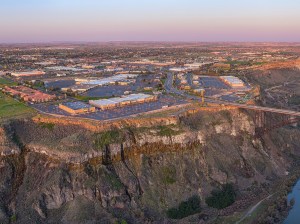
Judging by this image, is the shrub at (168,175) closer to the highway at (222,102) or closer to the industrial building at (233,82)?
the highway at (222,102)

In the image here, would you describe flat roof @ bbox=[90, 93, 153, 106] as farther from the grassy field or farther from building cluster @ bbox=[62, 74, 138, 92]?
building cluster @ bbox=[62, 74, 138, 92]

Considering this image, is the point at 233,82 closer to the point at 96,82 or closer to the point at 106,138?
the point at 96,82

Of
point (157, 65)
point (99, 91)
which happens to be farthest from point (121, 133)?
point (157, 65)

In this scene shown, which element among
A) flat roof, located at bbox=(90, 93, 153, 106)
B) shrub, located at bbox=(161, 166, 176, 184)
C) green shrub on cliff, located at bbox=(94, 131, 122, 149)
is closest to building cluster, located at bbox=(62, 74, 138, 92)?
flat roof, located at bbox=(90, 93, 153, 106)

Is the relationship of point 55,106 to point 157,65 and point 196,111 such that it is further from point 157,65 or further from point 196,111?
point 157,65

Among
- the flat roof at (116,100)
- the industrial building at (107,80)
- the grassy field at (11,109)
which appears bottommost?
the industrial building at (107,80)

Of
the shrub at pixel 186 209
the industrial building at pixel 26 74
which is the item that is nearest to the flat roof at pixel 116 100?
the shrub at pixel 186 209
